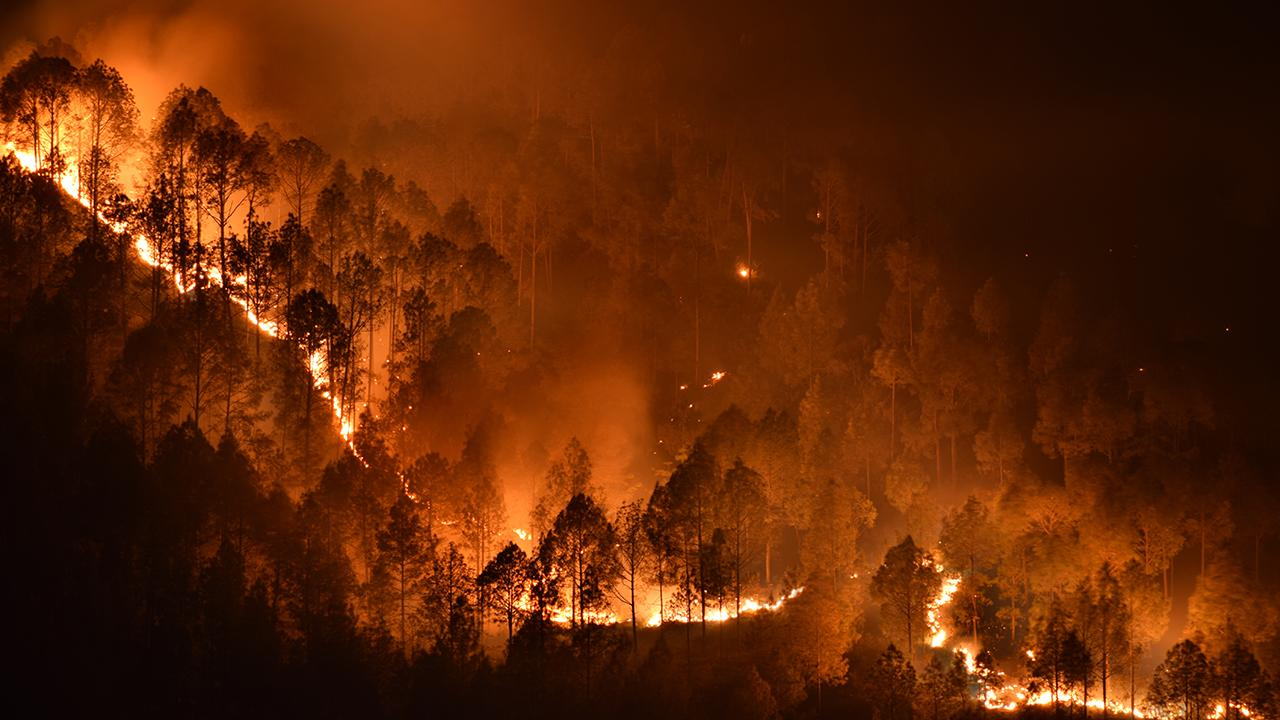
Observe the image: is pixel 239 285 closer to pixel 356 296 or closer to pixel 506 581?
pixel 356 296

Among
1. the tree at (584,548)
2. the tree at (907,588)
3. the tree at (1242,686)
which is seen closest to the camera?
the tree at (584,548)

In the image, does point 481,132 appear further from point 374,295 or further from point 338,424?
point 338,424

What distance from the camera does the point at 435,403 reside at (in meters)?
69.1

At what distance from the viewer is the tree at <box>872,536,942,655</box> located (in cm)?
6625

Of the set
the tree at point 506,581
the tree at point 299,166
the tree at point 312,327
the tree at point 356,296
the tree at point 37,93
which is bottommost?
the tree at point 506,581

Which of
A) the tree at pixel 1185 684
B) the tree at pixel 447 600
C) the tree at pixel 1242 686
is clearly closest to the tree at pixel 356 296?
the tree at pixel 447 600

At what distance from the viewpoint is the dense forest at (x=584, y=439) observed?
178ft

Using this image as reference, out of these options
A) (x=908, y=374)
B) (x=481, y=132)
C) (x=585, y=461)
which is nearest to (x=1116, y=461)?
(x=908, y=374)

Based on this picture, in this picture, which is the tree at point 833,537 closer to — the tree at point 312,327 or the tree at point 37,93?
the tree at point 312,327

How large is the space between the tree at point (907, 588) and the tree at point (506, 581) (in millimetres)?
21464

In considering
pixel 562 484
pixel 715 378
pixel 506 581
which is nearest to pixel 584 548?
pixel 506 581

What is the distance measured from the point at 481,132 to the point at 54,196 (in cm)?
5598

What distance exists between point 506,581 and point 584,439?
22.8m

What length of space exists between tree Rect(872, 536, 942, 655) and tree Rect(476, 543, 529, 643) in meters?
21.5
